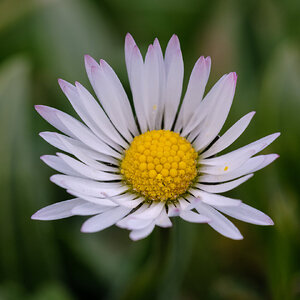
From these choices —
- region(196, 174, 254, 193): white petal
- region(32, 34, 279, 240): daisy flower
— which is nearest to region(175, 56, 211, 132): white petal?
region(32, 34, 279, 240): daisy flower

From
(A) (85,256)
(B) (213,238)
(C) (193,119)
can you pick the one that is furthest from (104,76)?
(B) (213,238)

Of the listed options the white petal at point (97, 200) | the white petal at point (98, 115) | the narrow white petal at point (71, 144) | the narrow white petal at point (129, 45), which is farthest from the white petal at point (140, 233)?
the narrow white petal at point (129, 45)

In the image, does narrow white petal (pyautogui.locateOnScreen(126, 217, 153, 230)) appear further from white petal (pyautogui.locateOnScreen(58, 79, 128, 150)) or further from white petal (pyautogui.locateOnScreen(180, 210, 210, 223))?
white petal (pyautogui.locateOnScreen(58, 79, 128, 150))

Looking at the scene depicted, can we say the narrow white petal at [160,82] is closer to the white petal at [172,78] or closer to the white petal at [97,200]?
the white petal at [172,78]

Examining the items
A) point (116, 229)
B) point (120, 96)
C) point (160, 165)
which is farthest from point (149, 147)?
point (116, 229)

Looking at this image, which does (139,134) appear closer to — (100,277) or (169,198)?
(169,198)

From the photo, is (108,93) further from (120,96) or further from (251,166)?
(251,166)
